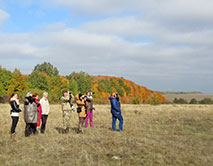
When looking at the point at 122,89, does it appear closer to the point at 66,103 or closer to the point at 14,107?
the point at 66,103

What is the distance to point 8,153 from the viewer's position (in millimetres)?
8008

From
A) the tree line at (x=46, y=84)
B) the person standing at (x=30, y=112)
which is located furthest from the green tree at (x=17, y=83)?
the person standing at (x=30, y=112)

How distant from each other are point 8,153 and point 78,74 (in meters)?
61.5

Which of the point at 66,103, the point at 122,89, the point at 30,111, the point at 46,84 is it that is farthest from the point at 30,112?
the point at 122,89

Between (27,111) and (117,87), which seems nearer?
(27,111)

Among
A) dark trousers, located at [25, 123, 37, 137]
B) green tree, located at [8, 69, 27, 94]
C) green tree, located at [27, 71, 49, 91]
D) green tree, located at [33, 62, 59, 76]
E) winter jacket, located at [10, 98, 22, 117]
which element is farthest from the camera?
green tree, located at [33, 62, 59, 76]

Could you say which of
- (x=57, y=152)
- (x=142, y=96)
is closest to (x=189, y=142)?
(x=57, y=152)

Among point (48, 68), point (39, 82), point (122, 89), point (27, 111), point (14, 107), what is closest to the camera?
point (14, 107)

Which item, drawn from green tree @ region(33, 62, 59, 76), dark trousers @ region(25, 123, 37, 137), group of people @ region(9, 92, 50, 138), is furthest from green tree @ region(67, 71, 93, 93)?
group of people @ region(9, 92, 50, 138)

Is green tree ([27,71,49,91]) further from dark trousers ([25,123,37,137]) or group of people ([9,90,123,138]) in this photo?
dark trousers ([25,123,37,137])

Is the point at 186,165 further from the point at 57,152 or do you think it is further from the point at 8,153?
the point at 8,153

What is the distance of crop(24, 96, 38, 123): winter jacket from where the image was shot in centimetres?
1055

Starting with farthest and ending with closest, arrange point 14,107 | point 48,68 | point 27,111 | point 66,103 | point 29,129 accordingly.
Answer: point 48,68 < point 66,103 < point 29,129 < point 27,111 < point 14,107

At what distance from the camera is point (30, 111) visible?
10.6 meters
